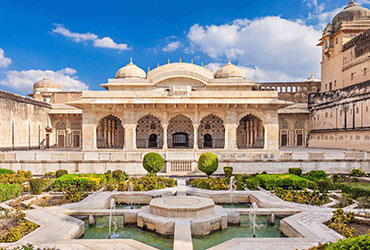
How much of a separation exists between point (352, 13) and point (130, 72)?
20059mm

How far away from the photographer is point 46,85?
1296 inches

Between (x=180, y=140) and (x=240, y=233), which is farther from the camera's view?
(x=180, y=140)

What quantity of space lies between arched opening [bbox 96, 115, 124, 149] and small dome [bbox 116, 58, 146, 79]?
4235 millimetres

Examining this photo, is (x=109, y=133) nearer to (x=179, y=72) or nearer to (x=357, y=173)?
(x=179, y=72)

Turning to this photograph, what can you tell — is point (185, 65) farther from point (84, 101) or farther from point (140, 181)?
point (140, 181)

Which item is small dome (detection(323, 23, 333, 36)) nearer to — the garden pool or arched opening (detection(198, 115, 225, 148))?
arched opening (detection(198, 115, 225, 148))

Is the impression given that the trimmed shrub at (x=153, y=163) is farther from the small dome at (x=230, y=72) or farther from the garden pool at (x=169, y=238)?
the small dome at (x=230, y=72)

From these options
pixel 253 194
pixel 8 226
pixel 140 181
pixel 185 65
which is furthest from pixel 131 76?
pixel 8 226

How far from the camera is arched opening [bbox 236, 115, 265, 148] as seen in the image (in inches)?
880

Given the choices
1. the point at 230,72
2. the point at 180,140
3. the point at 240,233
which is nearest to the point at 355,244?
the point at 240,233

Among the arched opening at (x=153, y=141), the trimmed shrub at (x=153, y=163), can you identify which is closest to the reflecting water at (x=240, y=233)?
the trimmed shrub at (x=153, y=163)

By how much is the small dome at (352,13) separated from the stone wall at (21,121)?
26.9 m

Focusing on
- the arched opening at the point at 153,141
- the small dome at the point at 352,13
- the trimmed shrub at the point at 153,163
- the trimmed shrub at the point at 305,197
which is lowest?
the trimmed shrub at the point at 305,197

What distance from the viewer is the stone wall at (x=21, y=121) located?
716 inches
